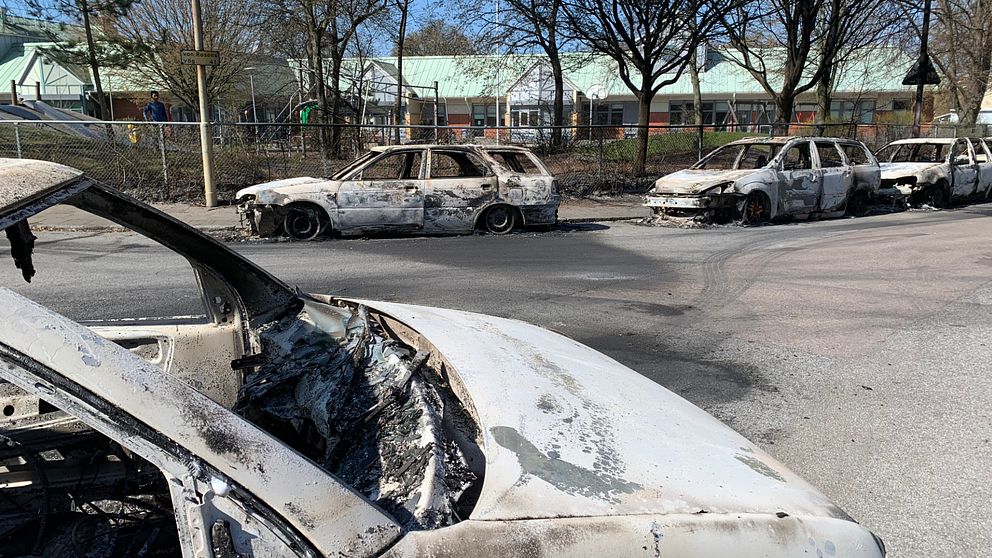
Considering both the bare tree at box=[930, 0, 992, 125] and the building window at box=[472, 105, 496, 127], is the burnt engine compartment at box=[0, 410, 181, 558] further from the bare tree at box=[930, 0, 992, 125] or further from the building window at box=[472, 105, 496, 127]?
the building window at box=[472, 105, 496, 127]

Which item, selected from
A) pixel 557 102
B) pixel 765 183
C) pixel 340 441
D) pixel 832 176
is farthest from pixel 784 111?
pixel 340 441

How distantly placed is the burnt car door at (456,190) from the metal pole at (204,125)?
5.13 metres

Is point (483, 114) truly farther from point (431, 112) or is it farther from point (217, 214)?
point (217, 214)

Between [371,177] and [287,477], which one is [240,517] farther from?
[371,177]

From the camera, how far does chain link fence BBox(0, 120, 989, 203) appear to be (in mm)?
14297

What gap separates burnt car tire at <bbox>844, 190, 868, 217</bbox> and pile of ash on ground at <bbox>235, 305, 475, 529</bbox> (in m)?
14.4

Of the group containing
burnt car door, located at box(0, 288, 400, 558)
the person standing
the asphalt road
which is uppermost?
the person standing

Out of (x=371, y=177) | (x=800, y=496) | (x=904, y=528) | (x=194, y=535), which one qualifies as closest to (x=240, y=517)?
(x=194, y=535)

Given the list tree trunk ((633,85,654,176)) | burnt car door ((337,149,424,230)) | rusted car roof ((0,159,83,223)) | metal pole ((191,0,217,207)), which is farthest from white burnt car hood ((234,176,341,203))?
tree trunk ((633,85,654,176))

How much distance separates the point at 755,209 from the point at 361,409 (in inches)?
470

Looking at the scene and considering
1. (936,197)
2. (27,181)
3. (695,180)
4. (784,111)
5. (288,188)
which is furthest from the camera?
(784,111)

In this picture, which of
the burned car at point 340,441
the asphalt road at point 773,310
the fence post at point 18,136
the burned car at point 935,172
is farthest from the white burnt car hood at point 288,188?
the burned car at point 935,172

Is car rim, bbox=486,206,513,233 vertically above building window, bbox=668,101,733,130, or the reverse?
building window, bbox=668,101,733,130

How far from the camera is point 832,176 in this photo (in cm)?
1352
